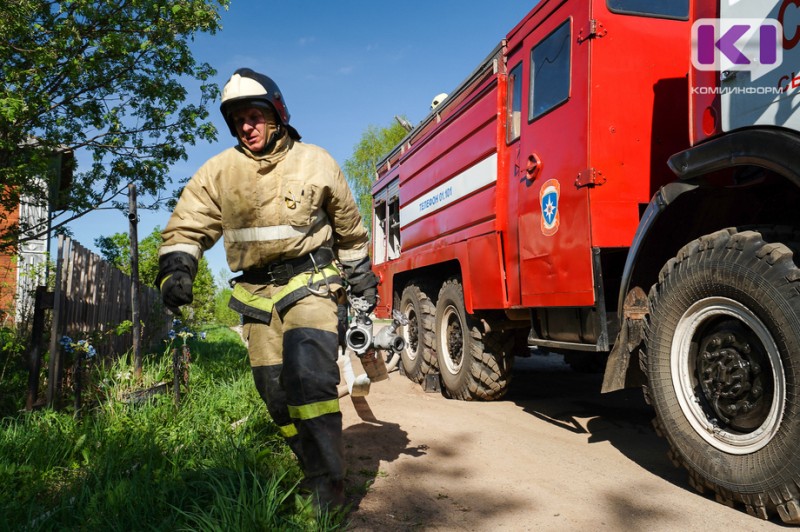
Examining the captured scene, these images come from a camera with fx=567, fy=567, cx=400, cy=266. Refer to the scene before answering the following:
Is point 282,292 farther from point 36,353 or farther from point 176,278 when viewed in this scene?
point 36,353

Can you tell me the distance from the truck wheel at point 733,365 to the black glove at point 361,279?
5.04ft

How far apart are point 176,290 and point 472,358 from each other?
3521 millimetres

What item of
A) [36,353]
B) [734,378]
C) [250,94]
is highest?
[250,94]

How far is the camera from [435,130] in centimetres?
665

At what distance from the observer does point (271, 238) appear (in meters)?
2.79

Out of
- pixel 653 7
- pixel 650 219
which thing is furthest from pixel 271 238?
pixel 653 7

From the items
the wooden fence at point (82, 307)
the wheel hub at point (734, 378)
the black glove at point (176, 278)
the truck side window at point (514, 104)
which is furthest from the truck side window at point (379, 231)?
the wheel hub at point (734, 378)

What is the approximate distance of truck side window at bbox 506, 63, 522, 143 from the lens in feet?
15.4

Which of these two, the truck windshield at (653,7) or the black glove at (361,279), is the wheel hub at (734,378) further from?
the truck windshield at (653,7)

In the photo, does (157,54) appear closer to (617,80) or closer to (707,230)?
(617,80)

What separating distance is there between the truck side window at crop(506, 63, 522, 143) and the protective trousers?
262cm

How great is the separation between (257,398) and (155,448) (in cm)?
149

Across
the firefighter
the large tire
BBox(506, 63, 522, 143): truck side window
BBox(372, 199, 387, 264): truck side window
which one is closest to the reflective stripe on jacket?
the firefighter

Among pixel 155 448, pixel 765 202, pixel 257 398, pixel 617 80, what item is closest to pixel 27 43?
pixel 257 398
